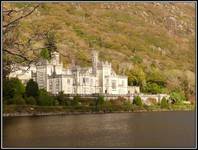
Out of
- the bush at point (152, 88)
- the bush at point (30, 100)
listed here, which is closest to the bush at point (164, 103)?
the bush at point (152, 88)

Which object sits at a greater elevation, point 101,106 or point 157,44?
point 157,44

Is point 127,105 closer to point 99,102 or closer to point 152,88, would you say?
point 99,102

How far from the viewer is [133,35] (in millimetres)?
73625

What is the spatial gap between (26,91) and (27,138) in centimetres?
1844

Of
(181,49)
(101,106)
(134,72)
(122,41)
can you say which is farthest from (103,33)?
(101,106)

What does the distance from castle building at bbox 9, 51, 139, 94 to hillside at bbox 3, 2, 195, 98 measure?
5969 mm

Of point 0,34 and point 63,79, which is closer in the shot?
point 0,34

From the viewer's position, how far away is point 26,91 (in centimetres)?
3225

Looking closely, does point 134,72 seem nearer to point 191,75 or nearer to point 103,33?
point 191,75

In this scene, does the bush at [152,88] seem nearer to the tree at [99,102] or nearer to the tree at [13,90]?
the tree at [99,102]

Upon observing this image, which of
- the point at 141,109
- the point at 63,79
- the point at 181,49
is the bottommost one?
the point at 141,109

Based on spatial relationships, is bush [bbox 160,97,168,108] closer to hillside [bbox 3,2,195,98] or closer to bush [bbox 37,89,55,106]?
hillside [bbox 3,2,195,98]

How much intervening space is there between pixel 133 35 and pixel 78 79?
32.2 metres

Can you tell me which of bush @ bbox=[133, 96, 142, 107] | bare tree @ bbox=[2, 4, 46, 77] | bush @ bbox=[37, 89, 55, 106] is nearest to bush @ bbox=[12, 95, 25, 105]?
bush @ bbox=[37, 89, 55, 106]
